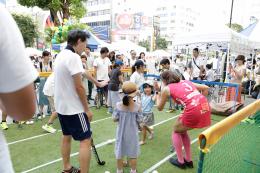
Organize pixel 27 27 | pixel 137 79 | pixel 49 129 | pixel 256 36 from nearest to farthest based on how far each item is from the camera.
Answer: pixel 49 129
pixel 137 79
pixel 256 36
pixel 27 27

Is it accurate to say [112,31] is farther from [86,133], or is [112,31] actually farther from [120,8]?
[86,133]

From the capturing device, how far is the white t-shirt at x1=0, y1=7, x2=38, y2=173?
939mm

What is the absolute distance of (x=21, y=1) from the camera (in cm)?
2075

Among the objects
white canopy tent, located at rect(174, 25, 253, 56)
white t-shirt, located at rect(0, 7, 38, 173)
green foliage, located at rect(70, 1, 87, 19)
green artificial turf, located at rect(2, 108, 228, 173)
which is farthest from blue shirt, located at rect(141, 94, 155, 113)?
green foliage, located at rect(70, 1, 87, 19)

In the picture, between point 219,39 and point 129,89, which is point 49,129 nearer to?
point 129,89

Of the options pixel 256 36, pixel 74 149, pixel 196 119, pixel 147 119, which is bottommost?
pixel 74 149

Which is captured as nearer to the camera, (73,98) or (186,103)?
(73,98)

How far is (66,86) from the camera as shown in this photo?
3307 millimetres

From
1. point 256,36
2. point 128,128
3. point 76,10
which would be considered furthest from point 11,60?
point 76,10

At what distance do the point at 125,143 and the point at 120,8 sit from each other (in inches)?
3699

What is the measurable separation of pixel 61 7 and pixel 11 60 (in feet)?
71.4

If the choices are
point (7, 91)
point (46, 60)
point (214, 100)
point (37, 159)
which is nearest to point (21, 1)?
point (46, 60)

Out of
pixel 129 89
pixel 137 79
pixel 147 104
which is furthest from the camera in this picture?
pixel 137 79

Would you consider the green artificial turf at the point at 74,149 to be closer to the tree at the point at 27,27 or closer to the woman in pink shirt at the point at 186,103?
the woman in pink shirt at the point at 186,103
